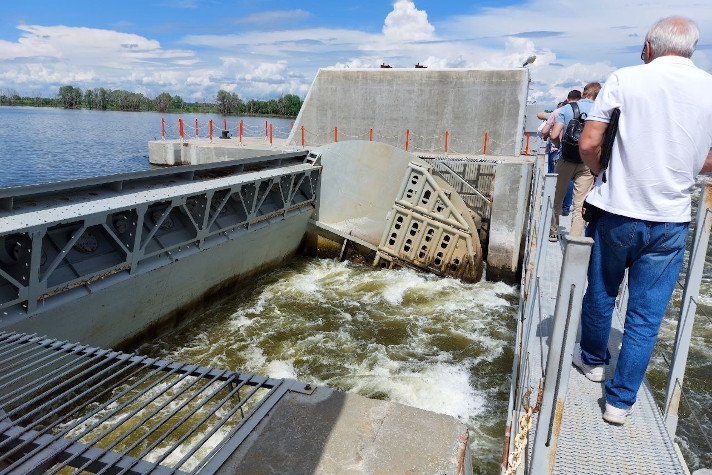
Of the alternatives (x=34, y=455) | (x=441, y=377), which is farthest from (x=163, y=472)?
(x=441, y=377)

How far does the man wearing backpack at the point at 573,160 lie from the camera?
617 centimetres

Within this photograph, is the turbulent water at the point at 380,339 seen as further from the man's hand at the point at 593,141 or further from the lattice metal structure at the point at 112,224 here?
the man's hand at the point at 593,141

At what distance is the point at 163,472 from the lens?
8.60 ft

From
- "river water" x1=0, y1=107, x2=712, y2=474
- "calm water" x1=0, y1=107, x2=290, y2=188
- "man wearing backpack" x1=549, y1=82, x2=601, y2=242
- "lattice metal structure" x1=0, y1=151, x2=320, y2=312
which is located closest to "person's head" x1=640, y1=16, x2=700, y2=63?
"man wearing backpack" x1=549, y1=82, x2=601, y2=242

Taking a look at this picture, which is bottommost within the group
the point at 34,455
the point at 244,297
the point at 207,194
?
the point at 244,297

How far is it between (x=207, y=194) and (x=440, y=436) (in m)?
7.51

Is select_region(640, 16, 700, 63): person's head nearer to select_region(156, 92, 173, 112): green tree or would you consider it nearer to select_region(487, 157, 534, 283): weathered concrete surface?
select_region(487, 157, 534, 283): weathered concrete surface

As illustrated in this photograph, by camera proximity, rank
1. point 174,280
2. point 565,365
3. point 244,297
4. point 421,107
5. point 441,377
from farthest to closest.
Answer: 1. point 421,107
2. point 244,297
3. point 174,280
4. point 441,377
5. point 565,365

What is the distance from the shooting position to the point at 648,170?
263cm

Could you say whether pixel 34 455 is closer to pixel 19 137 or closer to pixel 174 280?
pixel 174 280

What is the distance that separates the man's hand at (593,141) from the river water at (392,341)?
3.82 meters

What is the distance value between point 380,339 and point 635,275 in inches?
257

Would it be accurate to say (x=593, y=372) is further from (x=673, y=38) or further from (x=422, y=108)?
(x=422, y=108)

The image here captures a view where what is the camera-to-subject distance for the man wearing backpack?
6.17 metres
